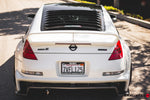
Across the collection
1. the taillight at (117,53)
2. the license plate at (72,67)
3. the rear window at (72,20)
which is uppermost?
the rear window at (72,20)

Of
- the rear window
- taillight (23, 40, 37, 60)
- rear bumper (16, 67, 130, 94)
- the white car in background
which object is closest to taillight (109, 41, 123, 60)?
the white car in background

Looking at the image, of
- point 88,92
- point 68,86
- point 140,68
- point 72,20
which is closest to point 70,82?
point 68,86

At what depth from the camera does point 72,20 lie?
5.21 meters

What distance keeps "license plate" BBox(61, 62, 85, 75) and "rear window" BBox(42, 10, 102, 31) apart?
813mm

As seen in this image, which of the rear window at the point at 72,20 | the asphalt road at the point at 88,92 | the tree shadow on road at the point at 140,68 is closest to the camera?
the rear window at the point at 72,20

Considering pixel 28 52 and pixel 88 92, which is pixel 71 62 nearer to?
pixel 88 92

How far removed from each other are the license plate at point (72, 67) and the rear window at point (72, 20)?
0.81m

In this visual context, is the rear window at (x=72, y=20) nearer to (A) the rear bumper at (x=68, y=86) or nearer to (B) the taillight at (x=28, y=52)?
(B) the taillight at (x=28, y=52)

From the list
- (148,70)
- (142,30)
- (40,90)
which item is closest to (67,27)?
(40,90)

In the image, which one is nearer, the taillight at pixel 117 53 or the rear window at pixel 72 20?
the taillight at pixel 117 53

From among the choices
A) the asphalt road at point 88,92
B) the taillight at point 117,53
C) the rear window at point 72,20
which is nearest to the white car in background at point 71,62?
the taillight at point 117,53

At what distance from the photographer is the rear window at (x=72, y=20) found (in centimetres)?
482

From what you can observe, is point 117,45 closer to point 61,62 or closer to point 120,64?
point 120,64

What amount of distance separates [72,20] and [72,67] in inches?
51.2
